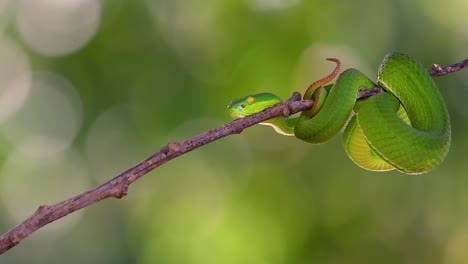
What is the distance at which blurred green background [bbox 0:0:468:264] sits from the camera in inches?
396

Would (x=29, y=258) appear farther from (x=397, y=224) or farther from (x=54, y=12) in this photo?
(x=397, y=224)

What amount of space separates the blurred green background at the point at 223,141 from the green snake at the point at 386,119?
616 centimetres

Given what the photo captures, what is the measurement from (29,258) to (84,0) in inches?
174

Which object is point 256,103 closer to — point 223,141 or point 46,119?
point 223,141

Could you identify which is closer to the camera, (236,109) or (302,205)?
(236,109)

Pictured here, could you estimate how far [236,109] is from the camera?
13.2 feet

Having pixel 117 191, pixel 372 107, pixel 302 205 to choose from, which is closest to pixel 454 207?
pixel 302 205

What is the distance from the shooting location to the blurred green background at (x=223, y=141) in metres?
10.1

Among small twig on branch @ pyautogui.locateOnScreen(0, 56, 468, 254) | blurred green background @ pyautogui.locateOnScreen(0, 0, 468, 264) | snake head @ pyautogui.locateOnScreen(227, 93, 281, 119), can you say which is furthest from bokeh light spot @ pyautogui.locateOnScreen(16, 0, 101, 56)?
small twig on branch @ pyautogui.locateOnScreen(0, 56, 468, 254)

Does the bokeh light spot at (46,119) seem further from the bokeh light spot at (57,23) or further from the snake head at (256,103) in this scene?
the snake head at (256,103)

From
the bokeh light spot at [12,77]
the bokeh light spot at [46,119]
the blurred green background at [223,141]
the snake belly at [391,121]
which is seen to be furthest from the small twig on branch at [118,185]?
the bokeh light spot at [12,77]

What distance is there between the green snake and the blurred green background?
20.2 feet

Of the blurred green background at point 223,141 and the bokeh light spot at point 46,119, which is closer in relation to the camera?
the blurred green background at point 223,141

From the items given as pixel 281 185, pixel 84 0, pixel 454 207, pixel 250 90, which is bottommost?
pixel 454 207
